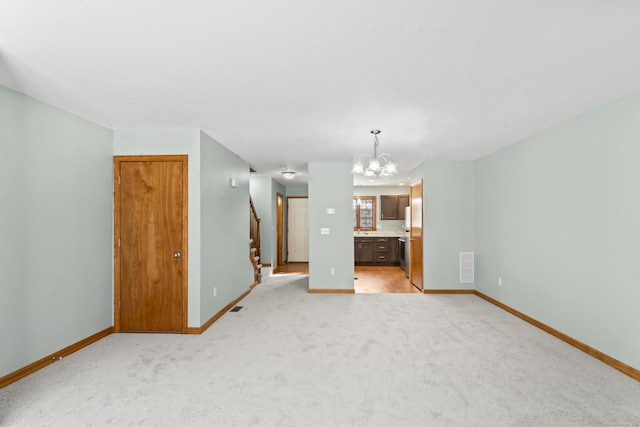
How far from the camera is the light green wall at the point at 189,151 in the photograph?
3.64m

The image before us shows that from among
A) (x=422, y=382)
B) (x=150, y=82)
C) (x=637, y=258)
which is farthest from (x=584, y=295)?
(x=150, y=82)

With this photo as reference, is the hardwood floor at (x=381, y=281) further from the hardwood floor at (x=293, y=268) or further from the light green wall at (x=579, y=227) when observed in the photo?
→ the light green wall at (x=579, y=227)

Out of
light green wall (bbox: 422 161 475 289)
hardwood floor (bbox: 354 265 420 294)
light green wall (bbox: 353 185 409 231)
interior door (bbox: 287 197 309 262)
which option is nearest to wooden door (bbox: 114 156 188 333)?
hardwood floor (bbox: 354 265 420 294)

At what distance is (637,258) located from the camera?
2.61 metres

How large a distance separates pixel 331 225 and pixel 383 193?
4266 millimetres

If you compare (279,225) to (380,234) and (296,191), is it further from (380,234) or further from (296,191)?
(380,234)

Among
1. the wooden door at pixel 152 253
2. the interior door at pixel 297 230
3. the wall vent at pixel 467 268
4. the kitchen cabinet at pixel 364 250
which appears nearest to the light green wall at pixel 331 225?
the wall vent at pixel 467 268

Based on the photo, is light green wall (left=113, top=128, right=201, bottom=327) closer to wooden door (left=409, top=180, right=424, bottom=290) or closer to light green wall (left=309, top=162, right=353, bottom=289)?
light green wall (left=309, top=162, right=353, bottom=289)

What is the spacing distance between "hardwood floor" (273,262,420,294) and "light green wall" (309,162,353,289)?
26.8 inches

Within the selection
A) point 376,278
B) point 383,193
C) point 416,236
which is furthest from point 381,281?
point 383,193

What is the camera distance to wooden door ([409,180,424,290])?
5.82 meters

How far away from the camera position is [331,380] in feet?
8.44

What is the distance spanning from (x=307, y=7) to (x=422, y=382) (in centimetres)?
283

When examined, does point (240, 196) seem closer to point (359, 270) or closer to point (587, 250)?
point (359, 270)
